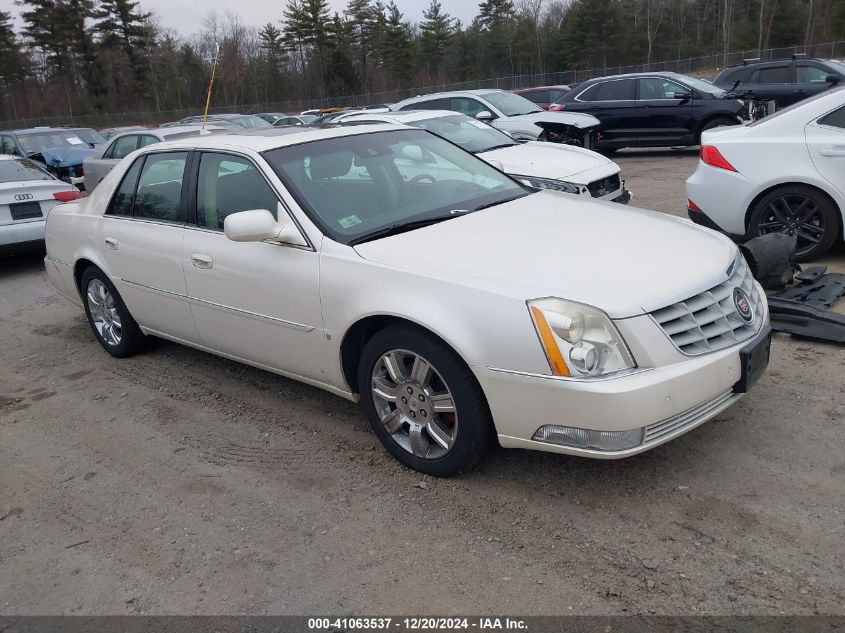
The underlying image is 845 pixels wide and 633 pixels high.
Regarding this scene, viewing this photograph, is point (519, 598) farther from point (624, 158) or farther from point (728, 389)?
point (624, 158)

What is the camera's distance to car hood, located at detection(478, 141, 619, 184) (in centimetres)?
792

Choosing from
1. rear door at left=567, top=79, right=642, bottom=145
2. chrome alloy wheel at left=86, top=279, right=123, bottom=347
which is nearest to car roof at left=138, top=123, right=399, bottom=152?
chrome alloy wheel at left=86, top=279, right=123, bottom=347

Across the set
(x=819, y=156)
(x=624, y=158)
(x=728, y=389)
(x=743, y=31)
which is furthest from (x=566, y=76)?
(x=728, y=389)

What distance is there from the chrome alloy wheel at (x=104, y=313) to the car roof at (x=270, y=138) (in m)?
A: 1.28

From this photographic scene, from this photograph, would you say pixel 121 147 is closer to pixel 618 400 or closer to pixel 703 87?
pixel 703 87

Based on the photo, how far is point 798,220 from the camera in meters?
6.21

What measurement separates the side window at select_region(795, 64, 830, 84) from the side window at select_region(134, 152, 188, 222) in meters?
14.6

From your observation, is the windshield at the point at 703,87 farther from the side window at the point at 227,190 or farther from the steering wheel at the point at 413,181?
the side window at the point at 227,190

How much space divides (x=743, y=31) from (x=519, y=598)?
61959 millimetres

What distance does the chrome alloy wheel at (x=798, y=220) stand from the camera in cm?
616

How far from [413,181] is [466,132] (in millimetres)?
5343

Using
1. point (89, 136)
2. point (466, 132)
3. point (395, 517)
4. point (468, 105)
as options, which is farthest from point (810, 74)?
point (89, 136)

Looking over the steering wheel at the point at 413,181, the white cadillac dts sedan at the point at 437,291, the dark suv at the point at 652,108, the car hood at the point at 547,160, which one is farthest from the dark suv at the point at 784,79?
the steering wheel at the point at 413,181

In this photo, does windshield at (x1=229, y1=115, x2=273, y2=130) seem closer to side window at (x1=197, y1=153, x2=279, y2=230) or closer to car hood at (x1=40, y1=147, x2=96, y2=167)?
car hood at (x1=40, y1=147, x2=96, y2=167)
